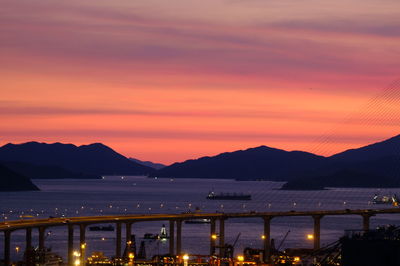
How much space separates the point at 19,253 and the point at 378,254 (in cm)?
9276

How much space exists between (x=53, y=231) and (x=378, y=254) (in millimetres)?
144605

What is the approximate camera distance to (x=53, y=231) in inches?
7269

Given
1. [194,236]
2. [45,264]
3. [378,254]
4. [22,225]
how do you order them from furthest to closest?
[194,236] → [22,225] → [45,264] → [378,254]

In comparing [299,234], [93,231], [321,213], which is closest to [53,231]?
[93,231]

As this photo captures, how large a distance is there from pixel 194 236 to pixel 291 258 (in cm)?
8449

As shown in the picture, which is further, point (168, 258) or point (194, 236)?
point (194, 236)

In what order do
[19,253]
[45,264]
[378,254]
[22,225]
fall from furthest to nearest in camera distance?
1. [19,253]
2. [22,225]
3. [45,264]
4. [378,254]

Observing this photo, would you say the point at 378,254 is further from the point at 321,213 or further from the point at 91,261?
the point at 321,213

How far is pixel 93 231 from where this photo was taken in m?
190

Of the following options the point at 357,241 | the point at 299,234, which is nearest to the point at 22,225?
the point at 357,241

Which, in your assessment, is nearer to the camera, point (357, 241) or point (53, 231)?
point (357, 241)

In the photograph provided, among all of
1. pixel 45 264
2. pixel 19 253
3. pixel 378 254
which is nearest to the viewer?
pixel 378 254

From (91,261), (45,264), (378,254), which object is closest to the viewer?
(378,254)

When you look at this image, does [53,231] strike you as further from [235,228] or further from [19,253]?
[19,253]
